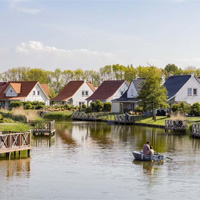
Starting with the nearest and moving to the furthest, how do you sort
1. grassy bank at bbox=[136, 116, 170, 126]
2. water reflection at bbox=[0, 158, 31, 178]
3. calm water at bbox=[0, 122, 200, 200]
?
calm water at bbox=[0, 122, 200, 200]
water reflection at bbox=[0, 158, 31, 178]
grassy bank at bbox=[136, 116, 170, 126]

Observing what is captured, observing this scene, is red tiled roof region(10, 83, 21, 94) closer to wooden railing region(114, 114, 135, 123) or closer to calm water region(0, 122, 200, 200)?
wooden railing region(114, 114, 135, 123)

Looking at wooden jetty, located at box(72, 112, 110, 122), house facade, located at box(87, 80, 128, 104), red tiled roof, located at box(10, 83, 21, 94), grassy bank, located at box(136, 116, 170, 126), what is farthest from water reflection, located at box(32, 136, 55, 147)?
red tiled roof, located at box(10, 83, 21, 94)

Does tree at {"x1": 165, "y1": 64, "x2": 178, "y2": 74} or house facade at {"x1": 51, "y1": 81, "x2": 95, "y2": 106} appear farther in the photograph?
tree at {"x1": 165, "y1": 64, "x2": 178, "y2": 74}

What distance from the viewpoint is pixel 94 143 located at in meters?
42.3

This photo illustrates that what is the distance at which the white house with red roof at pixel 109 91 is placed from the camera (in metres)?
93.0

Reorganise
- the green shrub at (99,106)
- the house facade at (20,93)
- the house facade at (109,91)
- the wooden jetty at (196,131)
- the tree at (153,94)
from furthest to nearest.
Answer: the house facade at (20,93)
the house facade at (109,91)
the green shrub at (99,106)
the tree at (153,94)
the wooden jetty at (196,131)

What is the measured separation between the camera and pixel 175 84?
260 feet

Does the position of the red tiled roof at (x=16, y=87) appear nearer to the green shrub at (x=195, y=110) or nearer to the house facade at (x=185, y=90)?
the house facade at (x=185, y=90)

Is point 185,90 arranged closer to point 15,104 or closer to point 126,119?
point 126,119

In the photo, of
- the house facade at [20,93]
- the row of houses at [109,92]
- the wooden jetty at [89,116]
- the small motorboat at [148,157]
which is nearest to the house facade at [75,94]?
the row of houses at [109,92]

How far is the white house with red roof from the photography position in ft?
305

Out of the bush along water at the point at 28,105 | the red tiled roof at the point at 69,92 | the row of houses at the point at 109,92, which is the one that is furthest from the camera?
the red tiled roof at the point at 69,92

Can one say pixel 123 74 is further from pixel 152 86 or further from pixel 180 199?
pixel 180 199

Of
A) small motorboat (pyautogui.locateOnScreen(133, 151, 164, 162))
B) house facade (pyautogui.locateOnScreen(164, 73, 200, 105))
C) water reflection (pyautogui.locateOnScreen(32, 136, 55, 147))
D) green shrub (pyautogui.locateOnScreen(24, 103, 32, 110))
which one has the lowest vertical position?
small motorboat (pyautogui.locateOnScreen(133, 151, 164, 162))
